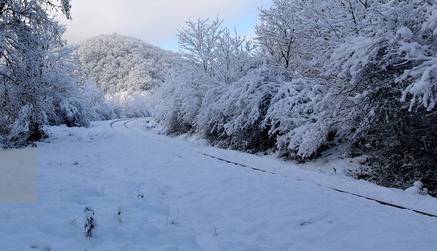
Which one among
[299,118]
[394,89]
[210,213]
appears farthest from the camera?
[299,118]

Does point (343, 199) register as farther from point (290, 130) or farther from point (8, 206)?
point (290, 130)

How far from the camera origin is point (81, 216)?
675cm

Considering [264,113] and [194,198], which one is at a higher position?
[264,113]

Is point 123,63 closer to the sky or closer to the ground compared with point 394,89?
closer to the sky

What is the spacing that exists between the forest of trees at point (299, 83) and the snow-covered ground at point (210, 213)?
1.75 m

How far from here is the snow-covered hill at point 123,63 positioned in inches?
4449

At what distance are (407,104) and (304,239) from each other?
5.42 m

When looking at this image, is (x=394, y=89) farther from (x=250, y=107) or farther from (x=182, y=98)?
(x=182, y=98)

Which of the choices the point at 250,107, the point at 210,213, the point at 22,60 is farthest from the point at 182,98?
the point at 210,213

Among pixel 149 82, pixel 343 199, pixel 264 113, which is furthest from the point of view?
pixel 149 82

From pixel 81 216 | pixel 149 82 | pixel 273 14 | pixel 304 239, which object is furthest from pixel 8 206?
pixel 149 82

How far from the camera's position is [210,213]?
25.6 ft

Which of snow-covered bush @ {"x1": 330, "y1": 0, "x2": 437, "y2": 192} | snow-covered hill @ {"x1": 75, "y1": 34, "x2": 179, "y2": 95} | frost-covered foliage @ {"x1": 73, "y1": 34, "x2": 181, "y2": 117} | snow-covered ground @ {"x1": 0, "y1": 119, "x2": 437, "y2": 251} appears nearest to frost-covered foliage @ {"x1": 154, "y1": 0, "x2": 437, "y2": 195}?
snow-covered bush @ {"x1": 330, "y1": 0, "x2": 437, "y2": 192}

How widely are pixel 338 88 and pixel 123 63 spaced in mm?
117193
